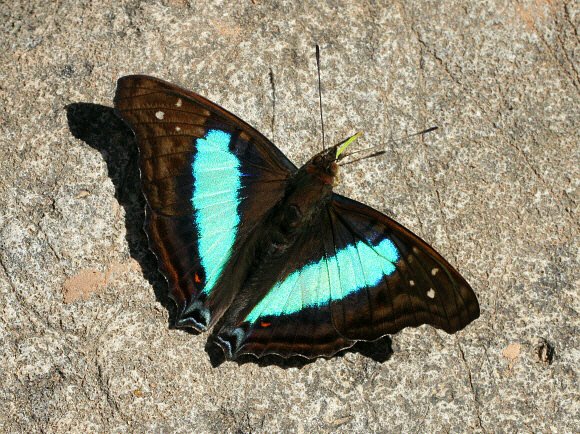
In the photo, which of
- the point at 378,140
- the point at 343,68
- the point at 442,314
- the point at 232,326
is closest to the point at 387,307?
the point at 442,314

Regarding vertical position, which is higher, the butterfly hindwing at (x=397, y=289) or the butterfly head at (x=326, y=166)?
the butterfly head at (x=326, y=166)

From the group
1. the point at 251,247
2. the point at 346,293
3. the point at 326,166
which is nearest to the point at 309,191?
the point at 326,166

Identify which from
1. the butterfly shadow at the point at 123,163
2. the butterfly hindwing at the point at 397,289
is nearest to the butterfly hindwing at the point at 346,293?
the butterfly hindwing at the point at 397,289

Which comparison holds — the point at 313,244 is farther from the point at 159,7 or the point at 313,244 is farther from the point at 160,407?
the point at 159,7

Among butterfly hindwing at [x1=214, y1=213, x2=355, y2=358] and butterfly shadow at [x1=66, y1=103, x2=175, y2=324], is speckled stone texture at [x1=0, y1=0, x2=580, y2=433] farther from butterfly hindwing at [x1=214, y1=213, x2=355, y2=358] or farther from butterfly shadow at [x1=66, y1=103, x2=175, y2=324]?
butterfly hindwing at [x1=214, y1=213, x2=355, y2=358]

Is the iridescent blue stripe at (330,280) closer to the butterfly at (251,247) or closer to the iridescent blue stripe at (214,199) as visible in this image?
the butterfly at (251,247)

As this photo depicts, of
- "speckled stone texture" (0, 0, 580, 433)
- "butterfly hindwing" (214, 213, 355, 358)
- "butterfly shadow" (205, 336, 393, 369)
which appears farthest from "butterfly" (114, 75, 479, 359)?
"speckled stone texture" (0, 0, 580, 433)
